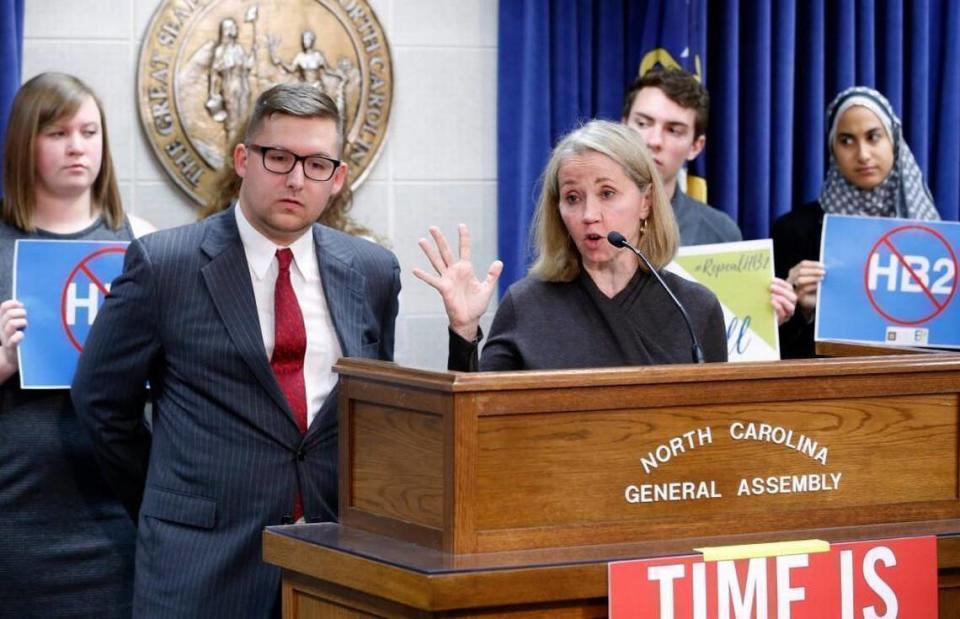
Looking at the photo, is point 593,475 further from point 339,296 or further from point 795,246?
point 795,246

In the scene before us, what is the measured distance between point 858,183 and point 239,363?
7.61 ft

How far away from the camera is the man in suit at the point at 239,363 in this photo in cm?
268

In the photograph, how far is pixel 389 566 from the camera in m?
2.10

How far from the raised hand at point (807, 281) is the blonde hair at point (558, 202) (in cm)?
115

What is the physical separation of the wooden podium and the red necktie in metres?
0.31

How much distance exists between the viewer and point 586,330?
278 centimetres

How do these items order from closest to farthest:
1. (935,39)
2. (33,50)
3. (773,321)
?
1. (773,321)
2. (33,50)
3. (935,39)

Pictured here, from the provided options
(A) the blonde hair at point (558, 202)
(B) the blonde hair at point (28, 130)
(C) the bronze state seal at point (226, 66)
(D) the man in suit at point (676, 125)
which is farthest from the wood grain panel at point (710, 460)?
(C) the bronze state seal at point (226, 66)

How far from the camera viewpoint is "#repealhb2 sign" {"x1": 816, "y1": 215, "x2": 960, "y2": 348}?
4027 mm

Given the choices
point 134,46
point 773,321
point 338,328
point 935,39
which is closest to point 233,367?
point 338,328

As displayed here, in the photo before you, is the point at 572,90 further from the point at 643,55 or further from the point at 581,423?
the point at 581,423

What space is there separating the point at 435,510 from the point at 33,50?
2.79m

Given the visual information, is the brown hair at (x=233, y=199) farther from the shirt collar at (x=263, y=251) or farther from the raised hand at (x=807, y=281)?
the raised hand at (x=807, y=281)

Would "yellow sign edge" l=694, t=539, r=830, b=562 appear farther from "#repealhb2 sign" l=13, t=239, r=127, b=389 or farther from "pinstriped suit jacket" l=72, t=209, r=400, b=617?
"#repealhb2 sign" l=13, t=239, r=127, b=389
